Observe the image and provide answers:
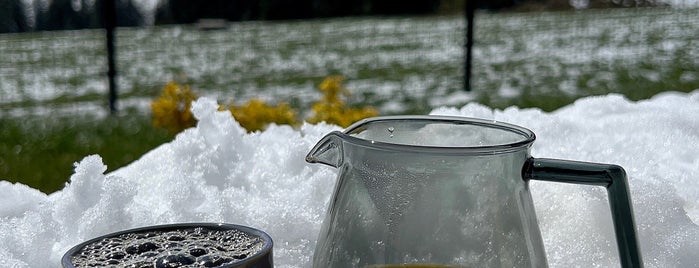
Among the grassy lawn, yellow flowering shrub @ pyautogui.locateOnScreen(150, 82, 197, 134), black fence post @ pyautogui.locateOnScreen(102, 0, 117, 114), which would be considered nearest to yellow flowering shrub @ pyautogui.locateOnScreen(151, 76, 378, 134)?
yellow flowering shrub @ pyautogui.locateOnScreen(150, 82, 197, 134)

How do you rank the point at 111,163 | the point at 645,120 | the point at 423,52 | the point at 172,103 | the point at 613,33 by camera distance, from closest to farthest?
1. the point at 645,120
2. the point at 172,103
3. the point at 111,163
4. the point at 423,52
5. the point at 613,33

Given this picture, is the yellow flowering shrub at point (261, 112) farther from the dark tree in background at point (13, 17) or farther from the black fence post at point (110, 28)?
the dark tree in background at point (13, 17)

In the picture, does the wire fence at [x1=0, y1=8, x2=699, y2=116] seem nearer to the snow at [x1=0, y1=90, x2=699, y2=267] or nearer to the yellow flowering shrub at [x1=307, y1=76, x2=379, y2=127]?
the yellow flowering shrub at [x1=307, y1=76, x2=379, y2=127]

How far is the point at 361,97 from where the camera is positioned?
24.4 feet

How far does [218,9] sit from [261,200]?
10248 mm

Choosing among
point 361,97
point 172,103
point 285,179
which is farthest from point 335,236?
point 361,97

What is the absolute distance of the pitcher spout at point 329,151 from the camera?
798 millimetres

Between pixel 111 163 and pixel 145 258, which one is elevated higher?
pixel 145 258

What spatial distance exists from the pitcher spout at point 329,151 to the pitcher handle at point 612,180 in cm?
18

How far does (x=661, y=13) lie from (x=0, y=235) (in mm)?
13448

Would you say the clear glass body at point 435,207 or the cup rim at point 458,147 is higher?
the cup rim at point 458,147

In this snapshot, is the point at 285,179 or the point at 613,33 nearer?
the point at 285,179

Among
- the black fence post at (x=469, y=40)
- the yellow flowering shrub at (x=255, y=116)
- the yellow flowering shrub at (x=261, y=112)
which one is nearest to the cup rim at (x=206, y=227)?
the yellow flowering shrub at (x=261, y=112)

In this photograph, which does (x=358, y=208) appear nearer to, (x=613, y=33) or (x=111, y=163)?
(x=111, y=163)
